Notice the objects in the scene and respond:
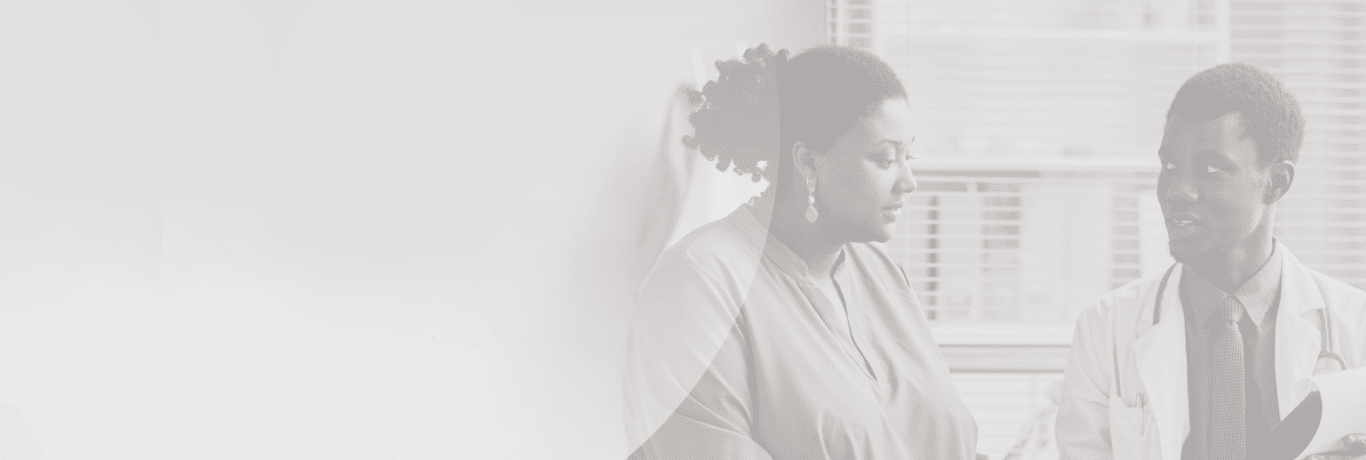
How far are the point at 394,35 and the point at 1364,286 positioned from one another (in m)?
2.06

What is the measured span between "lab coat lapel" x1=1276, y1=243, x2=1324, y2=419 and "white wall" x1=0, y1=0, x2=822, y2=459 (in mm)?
981

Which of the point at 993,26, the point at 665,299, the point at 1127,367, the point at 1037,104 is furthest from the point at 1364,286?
the point at 665,299

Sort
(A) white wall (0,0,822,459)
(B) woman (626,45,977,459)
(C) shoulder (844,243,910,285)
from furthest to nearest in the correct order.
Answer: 1. (C) shoulder (844,243,910,285)
2. (B) woman (626,45,977,459)
3. (A) white wall (0,0,822,459)

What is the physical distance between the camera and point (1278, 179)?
3.26 feet

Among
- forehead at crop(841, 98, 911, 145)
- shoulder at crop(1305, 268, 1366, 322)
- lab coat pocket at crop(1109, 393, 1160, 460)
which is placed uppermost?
forehead at crop(841, 98, 911, 145)

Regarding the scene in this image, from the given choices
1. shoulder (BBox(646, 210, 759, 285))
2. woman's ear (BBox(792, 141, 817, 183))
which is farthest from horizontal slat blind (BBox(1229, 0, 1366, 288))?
shoulder (BBox(646, 210, 759, 285))

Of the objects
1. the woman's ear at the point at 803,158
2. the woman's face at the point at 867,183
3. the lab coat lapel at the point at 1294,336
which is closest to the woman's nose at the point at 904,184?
the woman's face at the point at 867,183

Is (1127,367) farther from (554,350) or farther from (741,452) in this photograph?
(554,350)

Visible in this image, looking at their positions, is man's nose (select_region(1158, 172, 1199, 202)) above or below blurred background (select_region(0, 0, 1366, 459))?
below

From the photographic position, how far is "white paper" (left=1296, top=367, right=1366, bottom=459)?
73 centimetres

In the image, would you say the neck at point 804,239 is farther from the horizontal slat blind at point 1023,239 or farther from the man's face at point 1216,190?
the horizontal slat blind at point 1023,239

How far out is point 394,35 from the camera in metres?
0.13

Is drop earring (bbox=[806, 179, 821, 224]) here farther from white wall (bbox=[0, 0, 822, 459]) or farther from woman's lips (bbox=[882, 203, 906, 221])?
white wall (bbox=[0, 0, 822, 459])

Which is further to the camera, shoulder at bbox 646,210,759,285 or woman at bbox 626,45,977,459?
woman at bbox 626,45,977,459
